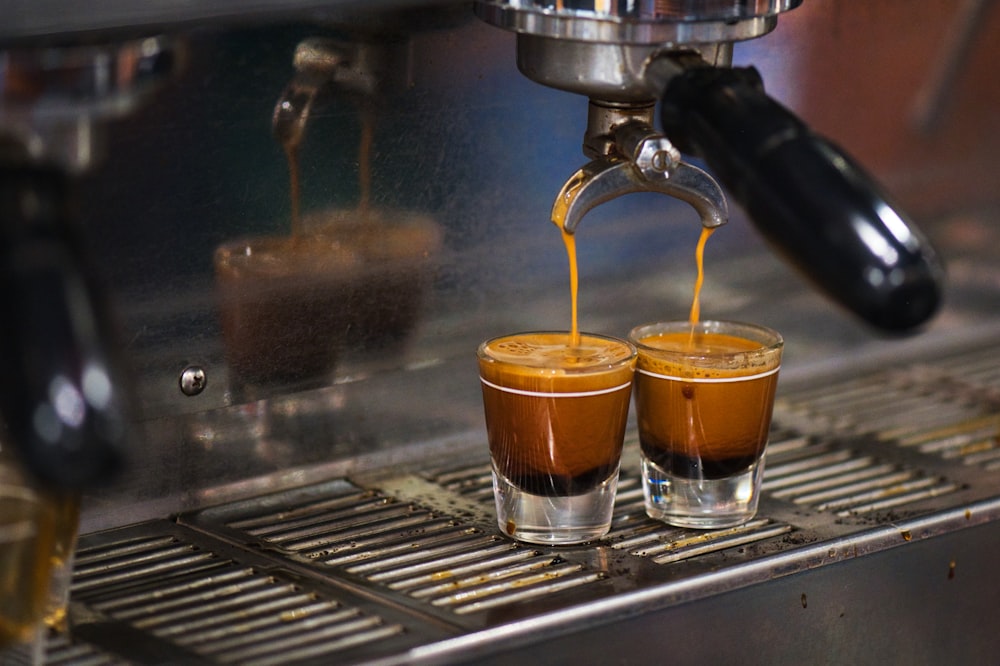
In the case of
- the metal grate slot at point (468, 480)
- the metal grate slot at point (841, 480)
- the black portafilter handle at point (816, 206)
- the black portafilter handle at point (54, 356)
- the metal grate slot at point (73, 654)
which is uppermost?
the black portafilter handle at point (816, 206)

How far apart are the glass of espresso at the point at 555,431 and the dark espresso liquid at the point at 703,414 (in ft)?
0.08

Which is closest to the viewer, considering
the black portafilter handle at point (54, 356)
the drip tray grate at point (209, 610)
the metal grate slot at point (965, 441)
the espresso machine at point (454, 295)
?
the black portafilter handle at point (54, 356)

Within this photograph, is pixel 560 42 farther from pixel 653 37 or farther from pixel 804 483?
pixel 804 483

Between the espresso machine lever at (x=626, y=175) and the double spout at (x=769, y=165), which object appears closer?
the double spout at (x=769, y=165)

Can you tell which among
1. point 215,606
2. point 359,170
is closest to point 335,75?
point 359,170

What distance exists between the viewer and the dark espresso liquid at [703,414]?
2.47 ft

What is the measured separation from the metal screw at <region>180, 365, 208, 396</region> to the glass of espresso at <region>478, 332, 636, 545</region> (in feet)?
0.48

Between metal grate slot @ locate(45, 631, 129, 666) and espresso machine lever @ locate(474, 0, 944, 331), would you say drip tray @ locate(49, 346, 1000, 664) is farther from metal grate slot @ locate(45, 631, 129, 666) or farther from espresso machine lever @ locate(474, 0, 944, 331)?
espresso machine lever @ locate(474, 0, 944, 331)

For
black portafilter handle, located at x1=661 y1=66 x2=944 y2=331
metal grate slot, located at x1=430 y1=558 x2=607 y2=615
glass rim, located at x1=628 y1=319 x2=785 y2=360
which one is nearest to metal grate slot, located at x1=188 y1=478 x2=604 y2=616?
metal grate slot, located at x1=430 y1=558 x2=607 y2=615

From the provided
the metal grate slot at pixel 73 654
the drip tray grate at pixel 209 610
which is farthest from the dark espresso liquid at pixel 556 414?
the metal grate slot at pixel 73 654

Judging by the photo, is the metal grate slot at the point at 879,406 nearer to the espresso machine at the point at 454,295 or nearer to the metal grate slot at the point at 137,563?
the espresso machine at the point at 454,295

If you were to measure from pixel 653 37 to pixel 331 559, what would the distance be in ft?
0.95

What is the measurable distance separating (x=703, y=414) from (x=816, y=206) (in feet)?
0.81

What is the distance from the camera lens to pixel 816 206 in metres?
0.52
